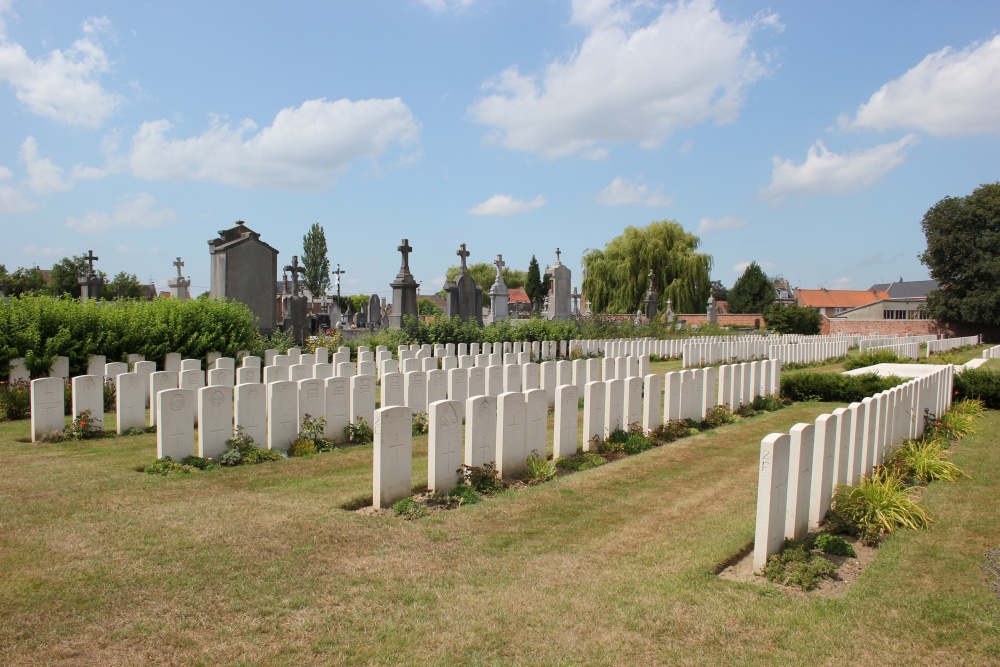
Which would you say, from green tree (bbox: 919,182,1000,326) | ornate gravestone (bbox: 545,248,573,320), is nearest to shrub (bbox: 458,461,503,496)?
ornate gravestone (bbox: 545,248,573,320)

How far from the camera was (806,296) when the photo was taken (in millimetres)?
107062

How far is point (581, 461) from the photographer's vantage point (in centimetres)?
838

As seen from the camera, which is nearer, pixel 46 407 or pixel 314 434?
pixel 314 434

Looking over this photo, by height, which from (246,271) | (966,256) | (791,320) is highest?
(966,256)

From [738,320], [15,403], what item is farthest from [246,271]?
[738,320]

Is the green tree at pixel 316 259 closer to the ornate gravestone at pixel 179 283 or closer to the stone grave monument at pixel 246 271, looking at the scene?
the ornate gravestone at pixel 179 283

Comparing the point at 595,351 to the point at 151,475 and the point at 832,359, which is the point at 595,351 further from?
the point at 151,475

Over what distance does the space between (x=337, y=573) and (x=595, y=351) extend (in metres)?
21.0

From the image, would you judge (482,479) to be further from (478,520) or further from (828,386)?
(828,386)

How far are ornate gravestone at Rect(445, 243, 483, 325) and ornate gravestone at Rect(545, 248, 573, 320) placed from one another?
5.92 metres

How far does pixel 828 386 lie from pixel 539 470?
9.93 meters

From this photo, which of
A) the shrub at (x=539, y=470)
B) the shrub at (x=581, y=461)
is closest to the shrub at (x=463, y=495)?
the shrub at (x=539, y=470)

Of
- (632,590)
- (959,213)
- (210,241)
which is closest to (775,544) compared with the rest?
Answer: (632,590)

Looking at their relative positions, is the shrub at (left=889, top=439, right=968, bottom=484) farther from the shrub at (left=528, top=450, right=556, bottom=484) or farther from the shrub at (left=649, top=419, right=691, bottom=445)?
the shrub at (left=528, top=450, right=556, bottom=484)
